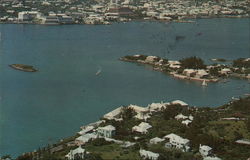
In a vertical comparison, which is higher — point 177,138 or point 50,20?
point 177,138

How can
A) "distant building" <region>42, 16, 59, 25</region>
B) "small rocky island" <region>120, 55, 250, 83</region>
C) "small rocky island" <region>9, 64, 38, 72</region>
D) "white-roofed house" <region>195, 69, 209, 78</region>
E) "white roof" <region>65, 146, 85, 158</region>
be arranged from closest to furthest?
"white roof" <region>65, 146, 85, 158</region> < "white-roofed house" <region>195, 69, 209, 78</region> < "small rocky island" <region>120, 55, 250, 83</region> < "small rocky island" <region>9, 64, 38, 72</region> < "distant building" <region>42, 16, 59, 25</region>

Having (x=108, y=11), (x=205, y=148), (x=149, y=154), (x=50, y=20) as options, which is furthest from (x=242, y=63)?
(x=108, y=11)

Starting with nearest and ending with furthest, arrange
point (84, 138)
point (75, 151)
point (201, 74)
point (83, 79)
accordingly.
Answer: point (75, 151), point (84, 138), point (83, 79), point (201, 74)

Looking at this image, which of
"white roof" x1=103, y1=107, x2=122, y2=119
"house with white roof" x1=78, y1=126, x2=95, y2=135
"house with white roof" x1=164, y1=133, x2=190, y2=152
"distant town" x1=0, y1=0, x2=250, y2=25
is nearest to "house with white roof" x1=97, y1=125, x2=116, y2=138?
"house with white roof" x1=78, y1=126, x2=95, y2=135

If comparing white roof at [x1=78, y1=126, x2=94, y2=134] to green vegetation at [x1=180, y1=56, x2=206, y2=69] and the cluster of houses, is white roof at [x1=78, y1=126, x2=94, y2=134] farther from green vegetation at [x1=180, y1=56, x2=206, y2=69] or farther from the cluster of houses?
green vegetation at [x1=180, y1=56, x2=206, y2=69]

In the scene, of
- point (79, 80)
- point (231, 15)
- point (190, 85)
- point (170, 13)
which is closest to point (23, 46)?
point (79, 80)

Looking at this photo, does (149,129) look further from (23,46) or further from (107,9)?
(107,9)

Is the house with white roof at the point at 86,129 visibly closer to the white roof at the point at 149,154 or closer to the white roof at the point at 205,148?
the white roof at the point at 149,154

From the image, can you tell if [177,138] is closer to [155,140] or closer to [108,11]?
[155,140]
